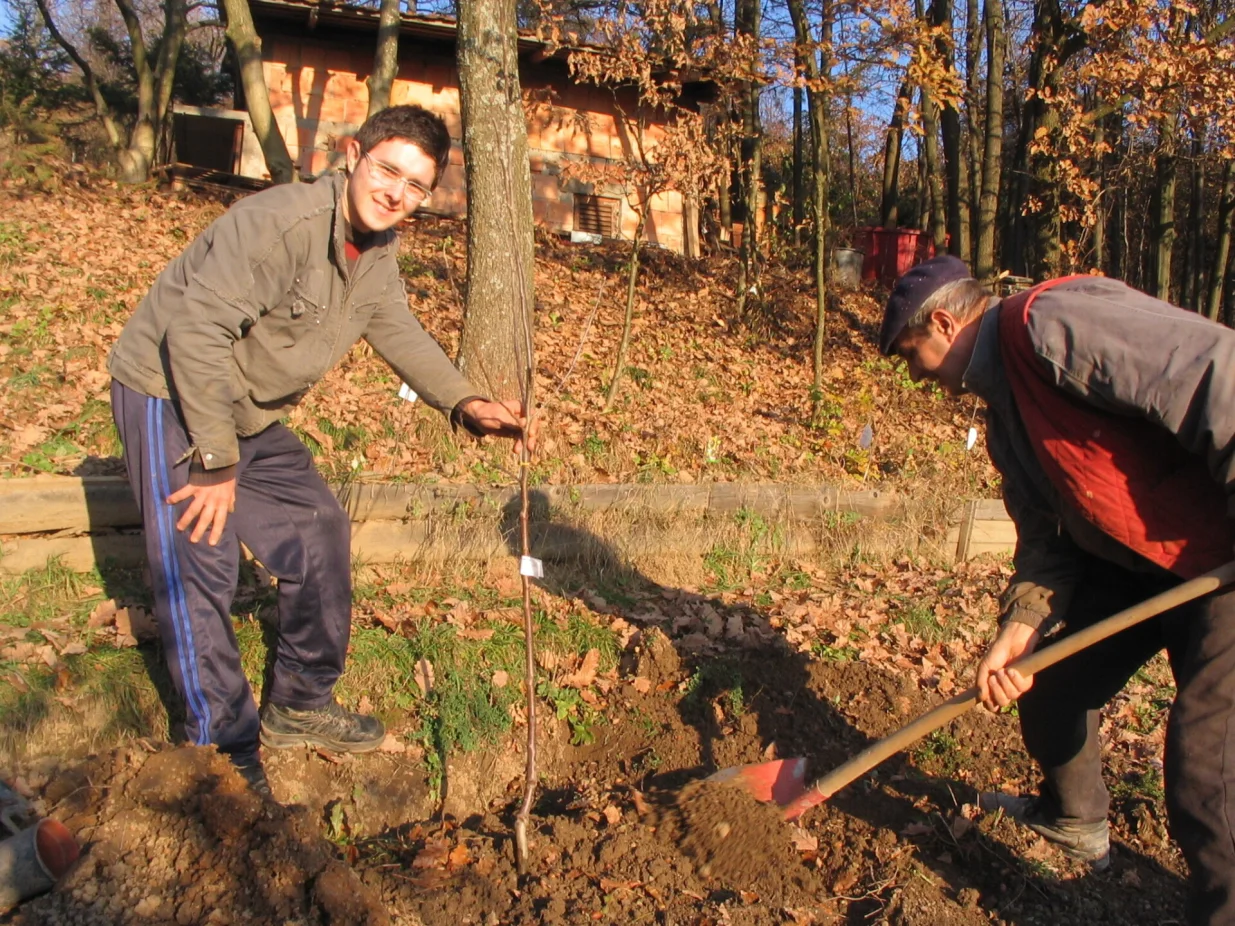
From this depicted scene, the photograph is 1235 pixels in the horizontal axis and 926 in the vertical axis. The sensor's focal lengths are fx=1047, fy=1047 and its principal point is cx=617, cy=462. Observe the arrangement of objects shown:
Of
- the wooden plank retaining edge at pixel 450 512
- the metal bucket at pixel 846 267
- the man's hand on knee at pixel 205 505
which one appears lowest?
the wooden plank retaining edge at pixel 450 512

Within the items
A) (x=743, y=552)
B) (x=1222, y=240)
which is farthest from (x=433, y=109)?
(x=1222, y=240)

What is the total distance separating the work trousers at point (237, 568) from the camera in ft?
10.6

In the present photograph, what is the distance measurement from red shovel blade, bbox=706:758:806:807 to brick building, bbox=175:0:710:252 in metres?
11.9

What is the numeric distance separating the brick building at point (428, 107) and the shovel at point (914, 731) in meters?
12.0

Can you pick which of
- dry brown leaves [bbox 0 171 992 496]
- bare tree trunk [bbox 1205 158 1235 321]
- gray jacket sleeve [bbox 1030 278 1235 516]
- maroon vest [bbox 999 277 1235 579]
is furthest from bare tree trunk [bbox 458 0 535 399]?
bare tree trunk [bbox 1205 158 1235 321]

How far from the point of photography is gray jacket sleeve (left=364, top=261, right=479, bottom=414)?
3.86m

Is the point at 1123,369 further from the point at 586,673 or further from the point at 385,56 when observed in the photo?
the point at 385,56

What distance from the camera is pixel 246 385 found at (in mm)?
3404

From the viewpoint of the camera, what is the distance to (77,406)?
237 inches

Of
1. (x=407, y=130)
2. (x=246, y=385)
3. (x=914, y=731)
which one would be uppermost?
(x=407, y=130)

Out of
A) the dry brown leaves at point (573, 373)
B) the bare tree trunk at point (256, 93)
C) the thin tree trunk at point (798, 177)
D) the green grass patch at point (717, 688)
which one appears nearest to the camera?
the green grass patch at point (717, 688)

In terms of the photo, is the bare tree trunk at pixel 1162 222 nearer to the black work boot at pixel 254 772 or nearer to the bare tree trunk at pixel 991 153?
the bare tree trunk at pixel 991 153

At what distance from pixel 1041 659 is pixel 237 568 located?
2.53 metres

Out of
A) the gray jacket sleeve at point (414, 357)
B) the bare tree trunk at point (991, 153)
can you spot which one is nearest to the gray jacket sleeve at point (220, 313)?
the gray jacket sleeve at point (414, 357)
